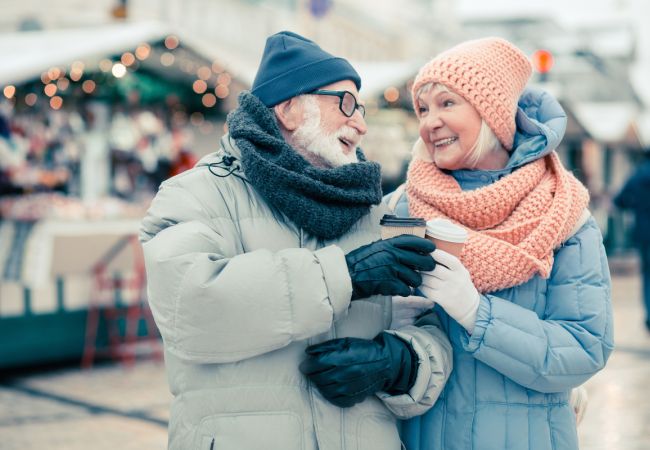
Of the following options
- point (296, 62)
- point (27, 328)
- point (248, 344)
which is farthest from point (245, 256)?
point (27, 328)

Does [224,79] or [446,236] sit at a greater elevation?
[446,236]

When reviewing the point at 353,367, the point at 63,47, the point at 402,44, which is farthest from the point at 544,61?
the point at 402,44

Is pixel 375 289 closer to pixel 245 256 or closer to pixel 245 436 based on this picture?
pixel 245 256

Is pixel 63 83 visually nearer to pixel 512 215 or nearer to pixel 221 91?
pixel 221 91

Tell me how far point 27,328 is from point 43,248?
0.77m

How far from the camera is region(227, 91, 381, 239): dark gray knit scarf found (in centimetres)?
208

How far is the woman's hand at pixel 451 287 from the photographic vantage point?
2.10m

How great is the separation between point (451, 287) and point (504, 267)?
0.20 metres

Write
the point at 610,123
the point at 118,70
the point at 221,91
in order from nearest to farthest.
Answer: the point at 118,70, the point at 221,91, the point at 610,123

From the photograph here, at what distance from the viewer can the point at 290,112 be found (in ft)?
7.58

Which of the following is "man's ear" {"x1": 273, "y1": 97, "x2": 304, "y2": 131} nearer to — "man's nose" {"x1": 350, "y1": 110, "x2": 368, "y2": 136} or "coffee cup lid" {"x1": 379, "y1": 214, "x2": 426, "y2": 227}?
"man's nose" {"x1": 350, "y1": 110, "x2": 368, "y2": 136}

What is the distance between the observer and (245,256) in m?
1.96

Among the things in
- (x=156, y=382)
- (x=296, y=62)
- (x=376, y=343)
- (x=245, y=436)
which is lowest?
(x=156, y=382)

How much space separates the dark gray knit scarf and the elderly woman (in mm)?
275
